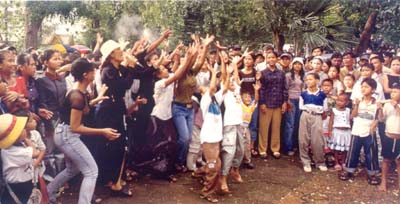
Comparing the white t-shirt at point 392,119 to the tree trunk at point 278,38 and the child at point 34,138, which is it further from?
the child at point 34,138

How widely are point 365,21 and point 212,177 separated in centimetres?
360

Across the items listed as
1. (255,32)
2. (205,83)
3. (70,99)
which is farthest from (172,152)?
(255,32)

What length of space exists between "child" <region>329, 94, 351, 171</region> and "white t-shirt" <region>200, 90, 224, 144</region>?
1.59 m

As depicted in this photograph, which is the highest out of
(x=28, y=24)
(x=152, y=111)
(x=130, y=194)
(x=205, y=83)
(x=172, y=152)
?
(x=28, y=24)

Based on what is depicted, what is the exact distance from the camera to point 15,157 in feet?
8.63

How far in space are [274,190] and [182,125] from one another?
42.5 inches

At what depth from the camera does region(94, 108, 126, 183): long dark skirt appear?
10.3 feet

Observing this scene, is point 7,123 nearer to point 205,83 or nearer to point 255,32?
point 205,83

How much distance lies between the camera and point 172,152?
3.78 meters

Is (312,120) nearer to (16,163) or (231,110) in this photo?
(231,110)

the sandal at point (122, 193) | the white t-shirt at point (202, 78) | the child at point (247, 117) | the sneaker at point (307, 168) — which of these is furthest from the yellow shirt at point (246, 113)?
the sandal at point (122, 193)

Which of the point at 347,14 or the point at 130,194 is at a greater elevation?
the point at 347,14

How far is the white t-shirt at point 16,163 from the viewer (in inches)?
103

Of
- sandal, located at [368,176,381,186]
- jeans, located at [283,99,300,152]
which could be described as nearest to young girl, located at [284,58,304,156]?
jeans, located at [283,99,300,152]
